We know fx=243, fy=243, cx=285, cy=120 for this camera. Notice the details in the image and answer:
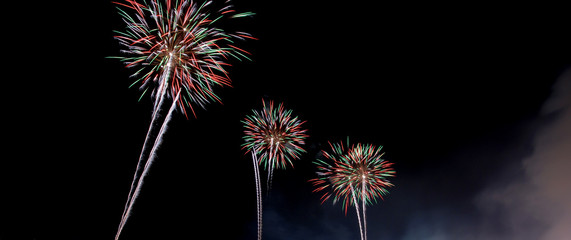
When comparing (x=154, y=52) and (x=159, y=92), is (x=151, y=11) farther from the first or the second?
(x=159, y=92)

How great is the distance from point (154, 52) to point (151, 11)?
8.42ft

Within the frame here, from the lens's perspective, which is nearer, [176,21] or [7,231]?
[176,21]

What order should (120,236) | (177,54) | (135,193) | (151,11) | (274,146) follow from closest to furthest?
1. (120,236)
2. (151,11)
3. (135,193)
4. (177,54)
5. (274,146)

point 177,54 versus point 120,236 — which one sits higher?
point 177,54

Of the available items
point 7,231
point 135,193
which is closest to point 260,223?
point 135,193

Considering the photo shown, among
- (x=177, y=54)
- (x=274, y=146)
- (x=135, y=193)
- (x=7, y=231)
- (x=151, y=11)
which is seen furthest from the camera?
(x=7, y=231)

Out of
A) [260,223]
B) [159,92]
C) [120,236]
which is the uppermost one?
[159,92]

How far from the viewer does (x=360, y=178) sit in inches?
1136

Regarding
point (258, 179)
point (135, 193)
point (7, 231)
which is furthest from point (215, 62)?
point (7, 231)

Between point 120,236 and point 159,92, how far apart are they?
7560mm

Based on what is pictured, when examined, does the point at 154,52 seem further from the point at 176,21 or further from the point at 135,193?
the point at 135,193

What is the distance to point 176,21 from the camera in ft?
46.3

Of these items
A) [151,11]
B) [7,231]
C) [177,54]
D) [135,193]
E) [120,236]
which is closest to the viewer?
[120,236]

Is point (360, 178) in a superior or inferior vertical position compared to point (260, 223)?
superior
